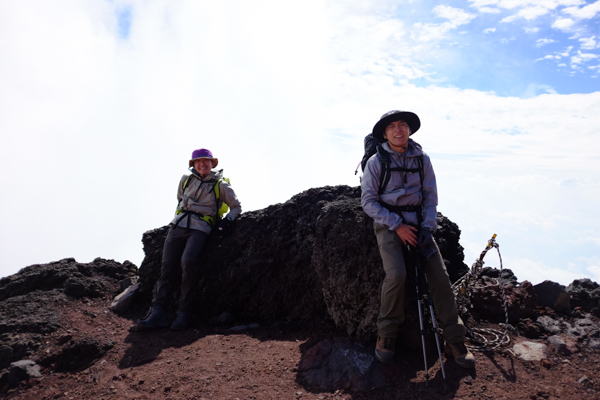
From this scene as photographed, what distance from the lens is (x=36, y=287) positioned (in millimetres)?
10391

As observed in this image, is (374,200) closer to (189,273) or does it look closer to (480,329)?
(480,329)

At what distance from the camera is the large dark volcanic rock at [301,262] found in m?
6.57

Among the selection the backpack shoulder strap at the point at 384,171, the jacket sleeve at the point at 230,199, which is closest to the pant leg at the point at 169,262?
the jacket sleeve at the point at 230,199

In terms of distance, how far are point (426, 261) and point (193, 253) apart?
16.4 feet

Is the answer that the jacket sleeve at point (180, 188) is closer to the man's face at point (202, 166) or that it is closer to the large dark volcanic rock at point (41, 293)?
the man's face at point (202, 166)

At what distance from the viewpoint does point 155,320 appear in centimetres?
847

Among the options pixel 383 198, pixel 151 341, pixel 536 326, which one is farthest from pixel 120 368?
pixel 536 326

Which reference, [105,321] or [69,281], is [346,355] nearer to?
[105,321]

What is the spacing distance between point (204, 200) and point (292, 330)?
353cm

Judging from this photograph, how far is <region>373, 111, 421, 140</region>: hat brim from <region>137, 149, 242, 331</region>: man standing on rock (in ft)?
13.4

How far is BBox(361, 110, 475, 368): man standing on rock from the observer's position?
5.77 m

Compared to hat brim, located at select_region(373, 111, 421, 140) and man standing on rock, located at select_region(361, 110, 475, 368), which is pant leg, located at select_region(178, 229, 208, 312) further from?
hat brim, located at select_region(373, 111, 421, 140)

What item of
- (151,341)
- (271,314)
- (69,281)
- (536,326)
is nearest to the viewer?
(536,326)

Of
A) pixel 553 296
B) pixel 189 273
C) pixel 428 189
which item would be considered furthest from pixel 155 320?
pixel 553 296
